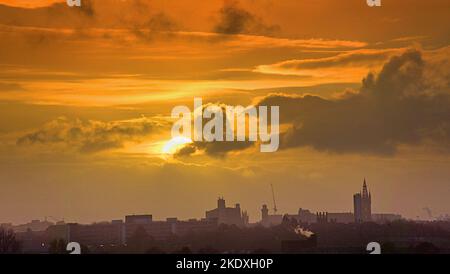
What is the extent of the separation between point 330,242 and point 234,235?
1270 inches

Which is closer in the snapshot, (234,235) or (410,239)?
(410,239)

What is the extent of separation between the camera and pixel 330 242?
163 m

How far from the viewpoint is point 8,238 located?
175m

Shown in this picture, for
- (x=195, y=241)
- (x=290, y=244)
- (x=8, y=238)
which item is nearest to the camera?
(x=290, y=244)

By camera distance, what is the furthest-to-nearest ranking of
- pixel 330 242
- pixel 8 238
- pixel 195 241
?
pixel 195 241 < pixel 8 238 < pixel 330 242
